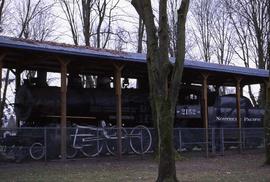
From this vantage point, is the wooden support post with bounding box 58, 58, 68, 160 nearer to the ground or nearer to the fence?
the fence

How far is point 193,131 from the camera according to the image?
84.1ft

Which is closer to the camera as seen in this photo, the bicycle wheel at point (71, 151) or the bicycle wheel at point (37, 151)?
the bicycle wheel at point (37, 151)

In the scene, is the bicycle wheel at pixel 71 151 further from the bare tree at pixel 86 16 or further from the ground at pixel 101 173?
the bare tree at pixel 86 16

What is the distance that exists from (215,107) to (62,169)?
14.1 meters

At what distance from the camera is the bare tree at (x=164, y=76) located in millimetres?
12516

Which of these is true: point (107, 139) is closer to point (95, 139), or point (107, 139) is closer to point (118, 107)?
point (95, 139)

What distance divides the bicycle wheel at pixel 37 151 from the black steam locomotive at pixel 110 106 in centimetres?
301

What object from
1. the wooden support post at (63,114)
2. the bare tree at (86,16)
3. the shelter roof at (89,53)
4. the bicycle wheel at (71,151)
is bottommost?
the bicycle wheel at (71,151)

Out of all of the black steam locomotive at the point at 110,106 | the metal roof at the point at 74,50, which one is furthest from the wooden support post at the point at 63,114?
the black steam locomotive at the point at 110,106

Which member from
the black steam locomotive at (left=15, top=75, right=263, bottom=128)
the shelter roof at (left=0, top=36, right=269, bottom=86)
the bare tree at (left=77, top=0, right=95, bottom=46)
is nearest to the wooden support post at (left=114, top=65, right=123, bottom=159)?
the shelter roof at (left=0, top=36, right=269, bottom=86)

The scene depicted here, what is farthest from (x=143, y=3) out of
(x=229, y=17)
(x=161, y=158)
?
(x=229, y=17)

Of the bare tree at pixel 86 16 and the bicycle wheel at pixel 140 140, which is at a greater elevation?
the bare tree at pixel 86 16

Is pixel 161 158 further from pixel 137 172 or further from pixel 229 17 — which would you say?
pixel 229 17

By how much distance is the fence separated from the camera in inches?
814
